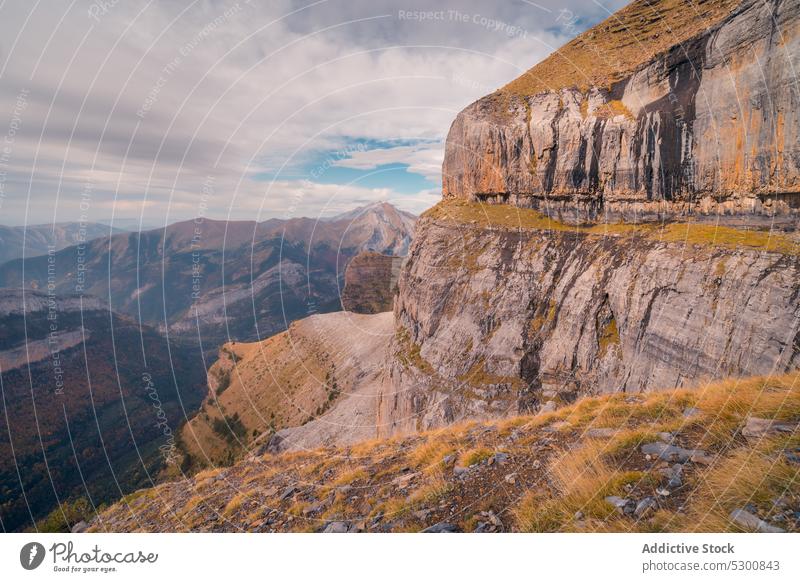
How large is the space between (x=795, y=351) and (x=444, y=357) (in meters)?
30.2

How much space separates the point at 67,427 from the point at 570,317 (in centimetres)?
11813

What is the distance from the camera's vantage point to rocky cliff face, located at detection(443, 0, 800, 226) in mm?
21469

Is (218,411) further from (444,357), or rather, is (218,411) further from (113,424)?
(444,357)

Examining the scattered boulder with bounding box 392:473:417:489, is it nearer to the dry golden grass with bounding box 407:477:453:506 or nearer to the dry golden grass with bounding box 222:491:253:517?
the dry golden grass with bounding box 407:477:453:506

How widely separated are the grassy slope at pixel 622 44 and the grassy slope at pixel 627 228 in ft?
52.3

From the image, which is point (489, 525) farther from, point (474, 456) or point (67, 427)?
point (67, 427)

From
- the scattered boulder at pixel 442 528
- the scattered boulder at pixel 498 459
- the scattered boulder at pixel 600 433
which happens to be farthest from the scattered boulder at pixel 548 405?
the scattered boulder at pixel 442 528

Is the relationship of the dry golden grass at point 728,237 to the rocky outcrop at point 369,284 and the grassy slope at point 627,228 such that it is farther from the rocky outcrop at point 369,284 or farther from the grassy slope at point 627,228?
the rocky outcrop at point 369,284

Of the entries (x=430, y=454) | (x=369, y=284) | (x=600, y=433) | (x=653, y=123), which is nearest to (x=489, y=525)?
→ (x=430, y=454)

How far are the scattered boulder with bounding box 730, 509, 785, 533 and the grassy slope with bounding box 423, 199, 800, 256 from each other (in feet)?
76.9

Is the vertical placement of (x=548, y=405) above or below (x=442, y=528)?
below

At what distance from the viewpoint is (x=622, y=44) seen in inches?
1601

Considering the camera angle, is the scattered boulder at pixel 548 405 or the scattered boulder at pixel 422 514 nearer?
the scattered boulder at pixel 422 514

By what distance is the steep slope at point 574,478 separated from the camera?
5.51 meters
